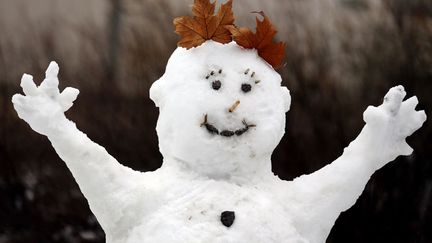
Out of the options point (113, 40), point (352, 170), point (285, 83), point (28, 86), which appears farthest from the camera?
point (113, 40)

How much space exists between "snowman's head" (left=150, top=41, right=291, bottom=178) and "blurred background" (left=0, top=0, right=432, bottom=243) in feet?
5.06

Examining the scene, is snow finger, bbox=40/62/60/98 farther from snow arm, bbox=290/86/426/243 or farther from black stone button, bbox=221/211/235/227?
snow arm, bbox=290/86/426/243

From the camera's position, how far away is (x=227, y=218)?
1417mm

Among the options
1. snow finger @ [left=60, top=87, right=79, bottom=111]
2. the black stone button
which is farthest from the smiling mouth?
snow finger @ [left=60, top=87, right=79, bottom=111]

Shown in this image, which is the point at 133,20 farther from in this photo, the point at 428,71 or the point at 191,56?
the point at 191,56

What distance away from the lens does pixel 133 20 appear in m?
3.46

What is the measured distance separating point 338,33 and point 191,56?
1.79 m

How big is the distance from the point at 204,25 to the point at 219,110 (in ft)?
0.57

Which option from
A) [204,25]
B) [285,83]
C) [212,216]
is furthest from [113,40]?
[212,216]

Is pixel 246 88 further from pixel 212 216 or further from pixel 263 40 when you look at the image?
pixel 212 216

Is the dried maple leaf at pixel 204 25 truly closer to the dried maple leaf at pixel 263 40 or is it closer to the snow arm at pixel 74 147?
the dried maple leaf at pixel 263 40

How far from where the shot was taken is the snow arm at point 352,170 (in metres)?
1.52

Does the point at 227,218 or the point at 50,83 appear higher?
the point at 50,83

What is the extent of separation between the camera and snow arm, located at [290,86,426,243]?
59.8 inches
